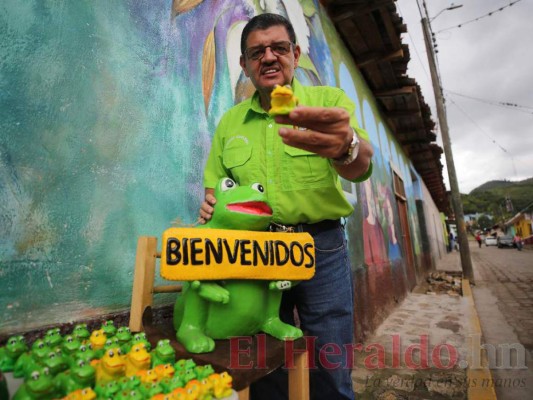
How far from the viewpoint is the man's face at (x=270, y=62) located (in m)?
1.27

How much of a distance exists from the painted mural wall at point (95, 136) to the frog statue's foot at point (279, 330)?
1.99 feet

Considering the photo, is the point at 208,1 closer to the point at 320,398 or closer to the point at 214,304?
the point at 214,304

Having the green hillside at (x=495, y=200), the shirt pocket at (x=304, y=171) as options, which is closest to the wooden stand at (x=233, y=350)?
the shirt pocket at (x=304, y=171)

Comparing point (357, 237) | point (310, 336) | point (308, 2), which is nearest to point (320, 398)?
point (310, 336)

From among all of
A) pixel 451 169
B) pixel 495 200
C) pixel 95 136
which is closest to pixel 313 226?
pixel 95 136

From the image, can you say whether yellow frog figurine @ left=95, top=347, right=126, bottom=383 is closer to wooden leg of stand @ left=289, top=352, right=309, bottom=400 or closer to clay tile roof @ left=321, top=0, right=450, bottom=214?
wooden leg of stand @ left=289, top=352, right=309, bottom=400

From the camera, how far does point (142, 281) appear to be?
1.19 metres

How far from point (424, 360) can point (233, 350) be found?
2655mm

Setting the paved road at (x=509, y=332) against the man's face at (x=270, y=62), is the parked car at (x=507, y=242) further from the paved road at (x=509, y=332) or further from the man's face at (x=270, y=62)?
the man's face at (x=270, y=62)

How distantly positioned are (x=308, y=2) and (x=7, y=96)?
11.3ft

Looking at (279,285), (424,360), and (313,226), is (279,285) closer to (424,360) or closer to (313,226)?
(313,226)

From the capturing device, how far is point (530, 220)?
108ft

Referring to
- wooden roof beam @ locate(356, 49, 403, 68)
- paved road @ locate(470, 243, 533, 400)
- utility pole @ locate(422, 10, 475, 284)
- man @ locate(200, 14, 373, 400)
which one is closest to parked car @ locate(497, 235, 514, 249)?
utility pole @ locate(422, 10, 475, 284)

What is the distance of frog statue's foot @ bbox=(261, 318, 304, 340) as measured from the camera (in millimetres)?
1074
